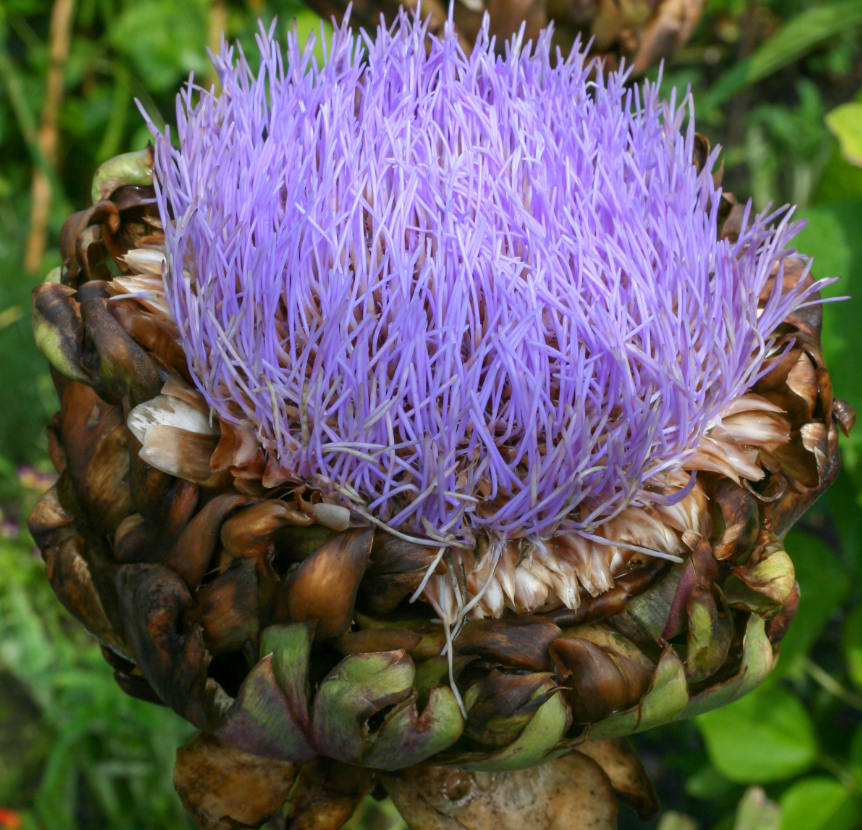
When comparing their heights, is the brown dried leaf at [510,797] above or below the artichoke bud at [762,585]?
below

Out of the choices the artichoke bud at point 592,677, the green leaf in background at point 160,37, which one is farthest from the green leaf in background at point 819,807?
the green leaf in background at point 160,37

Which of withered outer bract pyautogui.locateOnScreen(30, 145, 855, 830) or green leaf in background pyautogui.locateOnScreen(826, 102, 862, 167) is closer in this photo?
withered outer bract pyautogui.locateOnScreen(30, 145, 855, 830)

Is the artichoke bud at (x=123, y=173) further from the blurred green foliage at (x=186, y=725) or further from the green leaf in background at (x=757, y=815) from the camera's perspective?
the green leaf in background at (x=757, y=815)

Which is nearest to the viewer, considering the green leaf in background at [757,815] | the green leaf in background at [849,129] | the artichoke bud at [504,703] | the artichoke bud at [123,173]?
the artichoke bud at [504,703]

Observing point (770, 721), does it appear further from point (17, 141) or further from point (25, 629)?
point (17, 141)

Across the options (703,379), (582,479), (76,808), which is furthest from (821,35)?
(76,808)

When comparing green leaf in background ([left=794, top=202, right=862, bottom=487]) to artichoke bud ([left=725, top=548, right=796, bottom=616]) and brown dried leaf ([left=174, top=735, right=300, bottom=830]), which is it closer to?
artichoke bud ([left=725, top=548, right=796, bottom=616])

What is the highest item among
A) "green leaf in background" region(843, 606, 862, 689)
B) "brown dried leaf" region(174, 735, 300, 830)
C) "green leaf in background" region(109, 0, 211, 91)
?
"green leaf in background" region(109, 0, 211, 91)

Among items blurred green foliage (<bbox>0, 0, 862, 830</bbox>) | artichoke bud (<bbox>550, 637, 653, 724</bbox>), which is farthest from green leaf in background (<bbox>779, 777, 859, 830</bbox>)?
artichoke bud (<bbox>550, 637, 653, 724</bbox>)
